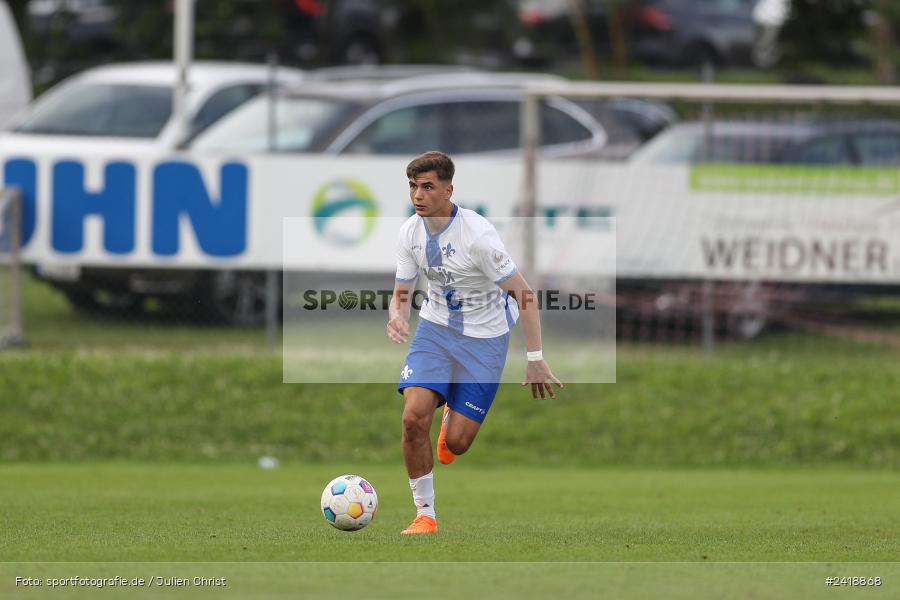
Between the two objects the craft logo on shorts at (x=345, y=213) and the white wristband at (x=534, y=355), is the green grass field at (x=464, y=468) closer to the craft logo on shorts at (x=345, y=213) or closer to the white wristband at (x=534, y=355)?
the white wristband at (x=534, y=355)

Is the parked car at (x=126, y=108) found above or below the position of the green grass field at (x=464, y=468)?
above

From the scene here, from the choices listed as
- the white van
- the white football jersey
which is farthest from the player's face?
the white van

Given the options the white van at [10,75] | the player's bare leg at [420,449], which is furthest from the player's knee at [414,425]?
the white van at [10,75]

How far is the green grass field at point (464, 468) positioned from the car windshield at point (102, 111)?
2.29 meters

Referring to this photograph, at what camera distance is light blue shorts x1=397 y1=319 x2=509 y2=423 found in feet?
29.8

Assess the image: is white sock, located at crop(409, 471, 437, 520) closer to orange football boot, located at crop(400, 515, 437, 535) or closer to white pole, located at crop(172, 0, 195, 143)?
orange football boot, located at crop(400, 515, 437, 535)

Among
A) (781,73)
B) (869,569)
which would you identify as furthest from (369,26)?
(869,569)

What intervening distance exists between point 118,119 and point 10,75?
3.87 metres

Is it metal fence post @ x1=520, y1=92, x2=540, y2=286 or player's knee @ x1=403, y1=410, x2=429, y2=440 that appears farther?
metal fence post @ x1=520, y1=92, x2=540, y2=286

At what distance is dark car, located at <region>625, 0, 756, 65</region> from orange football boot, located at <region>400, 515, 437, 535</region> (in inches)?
888

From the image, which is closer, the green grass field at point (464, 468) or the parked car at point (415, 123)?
the green grass field at point (464, 468)

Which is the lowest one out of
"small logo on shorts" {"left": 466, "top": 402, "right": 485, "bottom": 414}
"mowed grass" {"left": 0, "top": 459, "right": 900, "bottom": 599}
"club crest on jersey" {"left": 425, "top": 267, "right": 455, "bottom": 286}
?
"mowed grass" {"left": 0, "top": 459, "right": 900, "bottom": 599}

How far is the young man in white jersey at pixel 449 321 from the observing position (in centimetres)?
893

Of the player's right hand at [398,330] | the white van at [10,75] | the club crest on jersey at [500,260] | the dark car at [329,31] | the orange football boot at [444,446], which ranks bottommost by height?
the orange football boot at [444,446]
